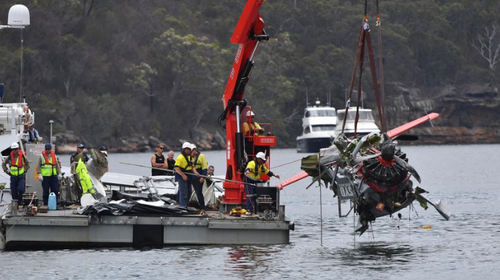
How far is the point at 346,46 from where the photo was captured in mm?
111562

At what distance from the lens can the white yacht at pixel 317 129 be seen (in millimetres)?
96875

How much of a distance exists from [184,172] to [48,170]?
116 inches

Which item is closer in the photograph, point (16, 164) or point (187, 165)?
point (187, 165)

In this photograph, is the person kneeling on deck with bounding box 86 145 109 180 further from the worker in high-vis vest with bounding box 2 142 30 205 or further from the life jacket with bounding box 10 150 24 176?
the life jacket with bounding box 10 150 24 176

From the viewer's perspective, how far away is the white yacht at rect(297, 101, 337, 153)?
96875mm

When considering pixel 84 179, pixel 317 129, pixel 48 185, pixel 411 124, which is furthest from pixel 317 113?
pixel 48 185

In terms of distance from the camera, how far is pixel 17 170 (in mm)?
26328

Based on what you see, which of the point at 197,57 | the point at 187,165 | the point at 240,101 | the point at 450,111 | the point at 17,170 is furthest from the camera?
the point at 450,111

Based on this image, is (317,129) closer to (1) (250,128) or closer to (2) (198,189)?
(1) (250,128)

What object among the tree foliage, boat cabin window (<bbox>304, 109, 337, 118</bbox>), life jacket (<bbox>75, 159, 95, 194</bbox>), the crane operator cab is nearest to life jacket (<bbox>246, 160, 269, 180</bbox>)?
the crane operator cab

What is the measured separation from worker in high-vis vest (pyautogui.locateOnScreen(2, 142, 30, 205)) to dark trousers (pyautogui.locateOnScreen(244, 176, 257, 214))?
479 cm

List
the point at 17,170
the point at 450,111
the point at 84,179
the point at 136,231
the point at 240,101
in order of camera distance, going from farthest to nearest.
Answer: the point at 450,111, the point at 240,101, the point at 84,179, the point at 17,170, the point at 136,231

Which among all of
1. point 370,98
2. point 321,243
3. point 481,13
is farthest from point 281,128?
point 321,243

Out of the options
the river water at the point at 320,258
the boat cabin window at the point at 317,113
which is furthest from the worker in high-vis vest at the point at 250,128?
the boat cabin window at the point at 317,113
